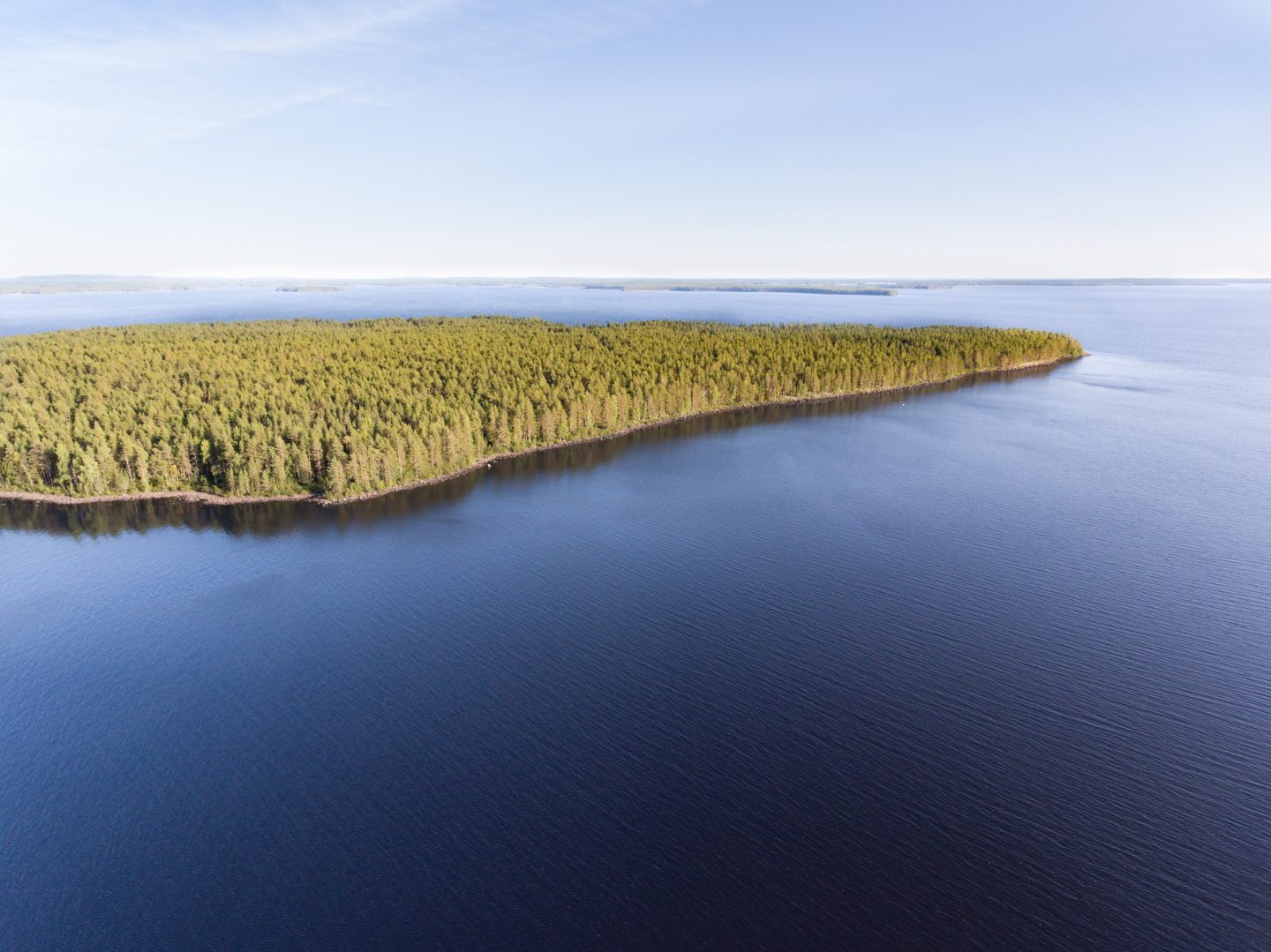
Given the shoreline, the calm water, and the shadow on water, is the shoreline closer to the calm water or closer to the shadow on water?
the shadow on water

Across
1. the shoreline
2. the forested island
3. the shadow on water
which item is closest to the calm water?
the shadow on water

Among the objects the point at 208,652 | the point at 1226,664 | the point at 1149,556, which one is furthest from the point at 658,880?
the point at 1149,556

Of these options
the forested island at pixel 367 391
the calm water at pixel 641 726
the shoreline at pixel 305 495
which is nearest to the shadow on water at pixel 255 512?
the shoreline at pixel 305 495

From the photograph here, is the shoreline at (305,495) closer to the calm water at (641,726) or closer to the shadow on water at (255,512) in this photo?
the shadow on water at (255,512)

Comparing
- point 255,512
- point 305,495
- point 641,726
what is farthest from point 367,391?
point 641,726

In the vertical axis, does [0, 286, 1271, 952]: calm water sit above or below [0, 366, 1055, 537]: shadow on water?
below

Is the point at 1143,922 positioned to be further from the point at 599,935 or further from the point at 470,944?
the point at 470,944
